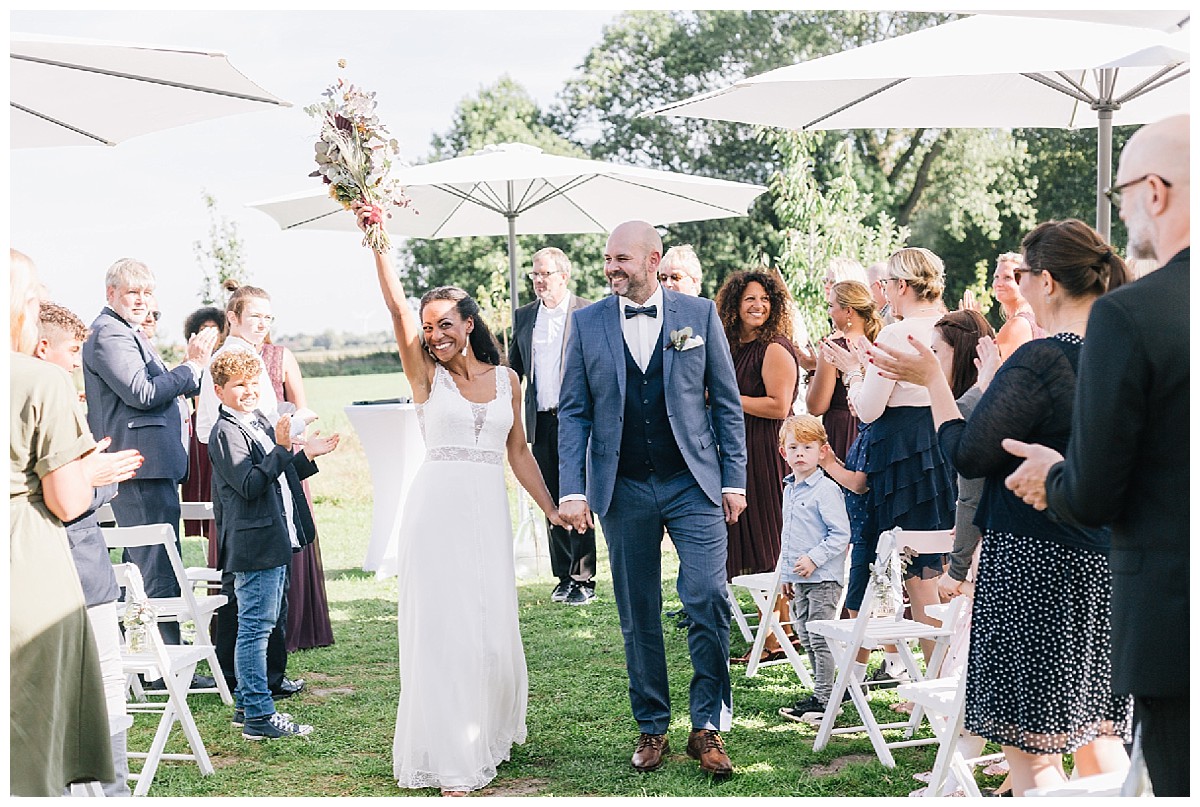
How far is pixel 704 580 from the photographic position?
497cm

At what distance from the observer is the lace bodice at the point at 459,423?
4.89m

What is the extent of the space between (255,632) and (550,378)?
11.3 ft

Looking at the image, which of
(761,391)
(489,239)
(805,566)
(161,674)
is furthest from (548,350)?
(489,239)

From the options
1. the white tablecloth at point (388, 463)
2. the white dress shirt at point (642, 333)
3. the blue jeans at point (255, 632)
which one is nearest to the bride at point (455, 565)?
the white dress shirt at point (642, 333)

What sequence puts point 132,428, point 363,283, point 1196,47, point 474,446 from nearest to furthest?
1. point 1196,47
2. point 474,446
3. point 132,428
4. point 363,283

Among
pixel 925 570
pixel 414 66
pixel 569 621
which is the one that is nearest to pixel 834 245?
pixel 569 621

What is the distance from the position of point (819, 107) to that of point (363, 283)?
31.4m

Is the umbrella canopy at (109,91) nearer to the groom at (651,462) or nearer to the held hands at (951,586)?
the groom at (651,462)

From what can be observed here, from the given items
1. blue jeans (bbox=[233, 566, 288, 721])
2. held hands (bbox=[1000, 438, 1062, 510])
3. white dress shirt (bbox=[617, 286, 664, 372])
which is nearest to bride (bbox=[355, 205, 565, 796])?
white dress shirt (bbox=[617, 286, 664, 372])

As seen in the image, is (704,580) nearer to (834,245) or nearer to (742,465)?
(742,465)

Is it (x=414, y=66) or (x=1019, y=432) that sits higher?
(x=414, y=66)

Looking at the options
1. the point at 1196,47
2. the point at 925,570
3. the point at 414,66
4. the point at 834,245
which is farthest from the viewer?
the point at 414,66

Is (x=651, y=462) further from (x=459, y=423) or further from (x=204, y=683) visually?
(x=204, y=683)

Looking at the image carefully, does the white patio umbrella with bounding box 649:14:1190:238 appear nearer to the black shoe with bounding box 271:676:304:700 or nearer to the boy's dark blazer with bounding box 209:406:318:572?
the boy's dark blazer with bounding box 209:406:318:572
